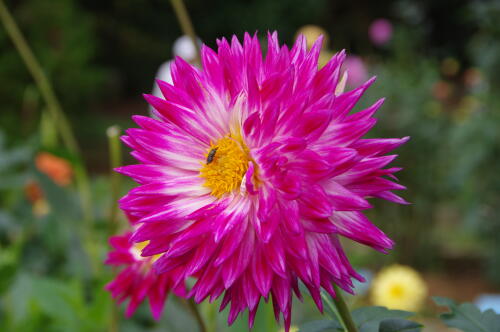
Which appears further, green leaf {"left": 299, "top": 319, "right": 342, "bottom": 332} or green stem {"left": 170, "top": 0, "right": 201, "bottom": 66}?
green stem {"left": 170, "top": 0, "right": 201, "bottom": 66}

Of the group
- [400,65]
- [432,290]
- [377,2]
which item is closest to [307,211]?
[432,290]

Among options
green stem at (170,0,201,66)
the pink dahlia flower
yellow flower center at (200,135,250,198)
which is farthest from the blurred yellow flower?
yellow flower center at (200,135,250,198)

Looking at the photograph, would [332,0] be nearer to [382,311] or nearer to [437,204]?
[437,204]

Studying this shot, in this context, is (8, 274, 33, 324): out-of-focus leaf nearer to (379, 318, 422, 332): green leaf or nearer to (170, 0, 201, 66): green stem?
(170, 0, 201, 66): green stem

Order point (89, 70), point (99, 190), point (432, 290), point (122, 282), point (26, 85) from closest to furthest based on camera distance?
point (122, 282) → point (99, 190) → point (432, 290) → point (26, 85) → point (89, 70)

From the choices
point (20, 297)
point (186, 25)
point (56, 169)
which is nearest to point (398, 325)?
point (186, 25)

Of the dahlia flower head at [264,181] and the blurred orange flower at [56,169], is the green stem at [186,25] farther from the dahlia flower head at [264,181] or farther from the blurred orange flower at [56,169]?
the blurred orange flower at [56,169]

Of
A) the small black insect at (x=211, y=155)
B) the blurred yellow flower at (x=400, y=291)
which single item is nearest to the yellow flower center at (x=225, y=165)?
the small black insect at (x=211, y=155)
